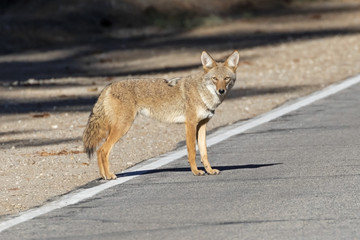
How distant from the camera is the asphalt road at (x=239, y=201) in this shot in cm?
781

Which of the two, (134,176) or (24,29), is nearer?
(134,176)

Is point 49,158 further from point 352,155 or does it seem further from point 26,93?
point 26,93

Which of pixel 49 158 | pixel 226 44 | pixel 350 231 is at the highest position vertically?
pixel 226 44

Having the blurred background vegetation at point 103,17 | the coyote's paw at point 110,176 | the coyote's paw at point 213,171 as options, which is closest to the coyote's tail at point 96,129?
the coyote's paw at point 110,176

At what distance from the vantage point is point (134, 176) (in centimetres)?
1058

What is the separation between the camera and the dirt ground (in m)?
11.6

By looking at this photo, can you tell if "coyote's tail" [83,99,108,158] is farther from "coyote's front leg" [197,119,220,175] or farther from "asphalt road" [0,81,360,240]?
"coyote's front leg" [197,119,220,175]

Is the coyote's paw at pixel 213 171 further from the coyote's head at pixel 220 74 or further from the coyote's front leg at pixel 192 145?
the coyote's head at pixel 220 74

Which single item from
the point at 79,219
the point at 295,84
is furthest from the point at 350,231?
the point at 295,84

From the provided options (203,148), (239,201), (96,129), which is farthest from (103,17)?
(239,201)

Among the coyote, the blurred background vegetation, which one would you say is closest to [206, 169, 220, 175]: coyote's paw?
the coyote

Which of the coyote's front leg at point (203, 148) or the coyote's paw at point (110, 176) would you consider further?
the coyote's front leg at point (203, 148)

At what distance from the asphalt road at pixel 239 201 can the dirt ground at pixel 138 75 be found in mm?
756

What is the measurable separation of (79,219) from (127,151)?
165 inches
